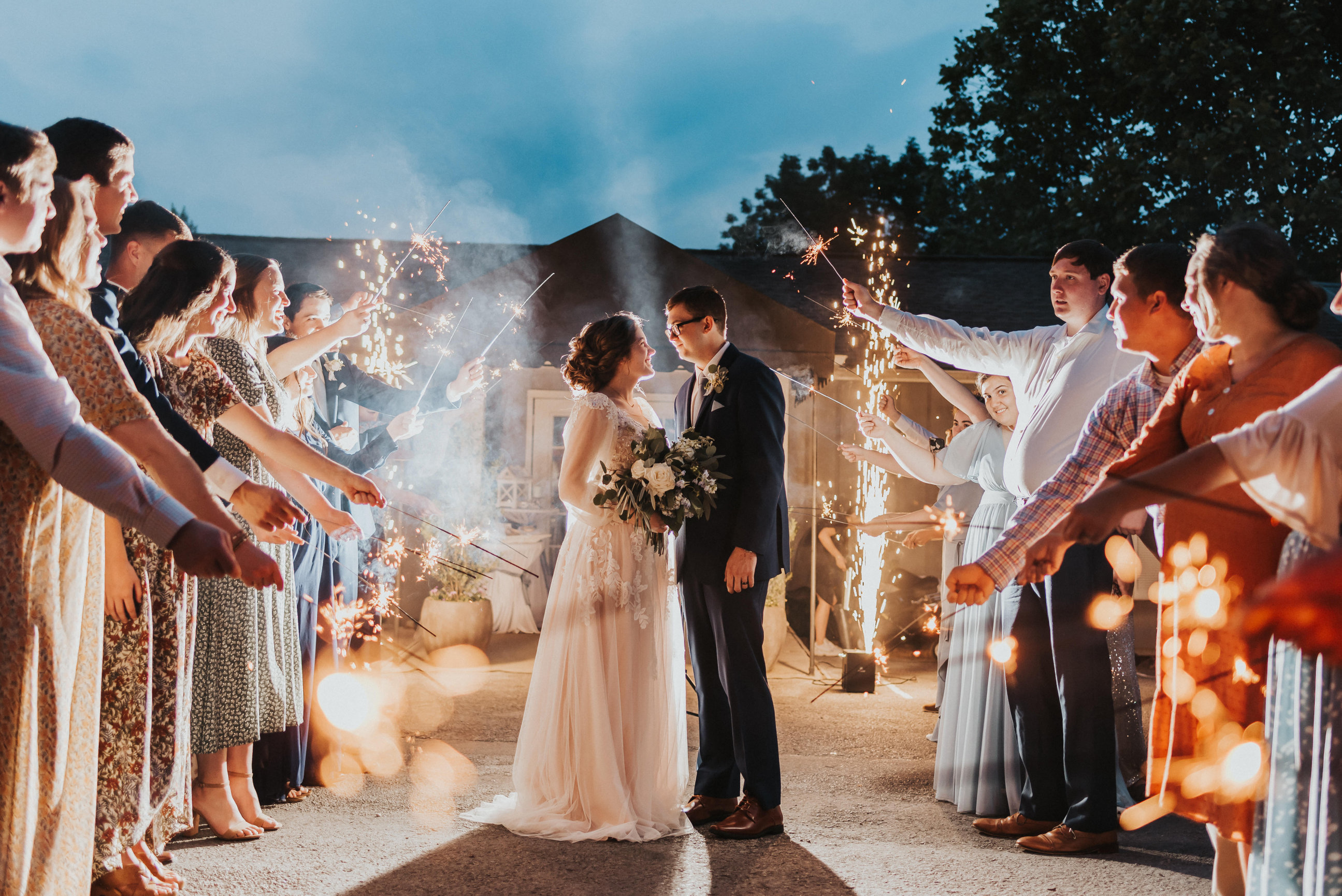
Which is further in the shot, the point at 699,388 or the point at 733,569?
the point at 699,388

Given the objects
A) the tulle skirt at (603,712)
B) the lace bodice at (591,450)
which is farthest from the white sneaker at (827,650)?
the lace bodice at (591,450)

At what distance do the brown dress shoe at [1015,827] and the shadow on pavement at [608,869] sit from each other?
847mm

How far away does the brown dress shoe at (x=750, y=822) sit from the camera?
12.3 ft

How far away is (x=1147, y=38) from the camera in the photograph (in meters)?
17.3

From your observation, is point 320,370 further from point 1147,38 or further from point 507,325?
point 1147,38

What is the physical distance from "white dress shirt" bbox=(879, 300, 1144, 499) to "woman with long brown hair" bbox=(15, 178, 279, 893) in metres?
2.98

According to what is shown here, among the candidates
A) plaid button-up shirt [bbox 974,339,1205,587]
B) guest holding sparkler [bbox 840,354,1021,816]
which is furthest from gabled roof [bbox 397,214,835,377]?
plaid button-up shirt [bbox 974,339,1205,587]

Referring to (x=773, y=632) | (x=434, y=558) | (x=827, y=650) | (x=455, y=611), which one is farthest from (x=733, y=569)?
(x=827, y=650)

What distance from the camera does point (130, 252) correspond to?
3324mm

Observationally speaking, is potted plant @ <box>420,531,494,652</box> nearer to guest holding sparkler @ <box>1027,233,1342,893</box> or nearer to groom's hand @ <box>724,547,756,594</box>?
groom's hand @ <box>724,547,756,594</box>

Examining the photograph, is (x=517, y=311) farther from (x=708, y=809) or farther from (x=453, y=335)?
(x=708, y=809)

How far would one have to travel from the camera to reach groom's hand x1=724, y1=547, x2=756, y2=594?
150 inches

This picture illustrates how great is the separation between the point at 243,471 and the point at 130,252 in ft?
2.97

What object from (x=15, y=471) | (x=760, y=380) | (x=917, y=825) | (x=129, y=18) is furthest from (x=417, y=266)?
(x=129, y=18)
